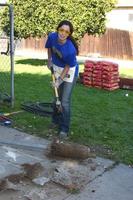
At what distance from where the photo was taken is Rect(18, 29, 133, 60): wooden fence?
25572 millimetres

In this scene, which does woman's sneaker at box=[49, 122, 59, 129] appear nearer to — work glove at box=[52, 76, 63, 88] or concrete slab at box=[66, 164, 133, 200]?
work glove at box=[52, 76, 63, 88]

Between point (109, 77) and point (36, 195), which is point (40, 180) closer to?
point (36, 195)

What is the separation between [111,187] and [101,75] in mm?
7219

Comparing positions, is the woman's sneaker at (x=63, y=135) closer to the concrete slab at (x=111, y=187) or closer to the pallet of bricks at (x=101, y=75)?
the concrete slab at (x=111, y=187)

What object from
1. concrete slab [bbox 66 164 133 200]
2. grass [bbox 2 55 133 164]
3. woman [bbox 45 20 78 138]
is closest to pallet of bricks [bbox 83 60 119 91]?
grass [bbox 2 55 133 164]

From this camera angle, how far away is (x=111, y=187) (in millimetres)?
4785

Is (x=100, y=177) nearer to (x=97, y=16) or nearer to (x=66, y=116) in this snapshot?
(x=66, y=116)

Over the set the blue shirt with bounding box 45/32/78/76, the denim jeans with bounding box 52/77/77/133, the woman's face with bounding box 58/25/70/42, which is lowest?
the denim jeans with bounding box 52/77/77/133

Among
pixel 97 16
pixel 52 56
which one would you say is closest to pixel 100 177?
pixel 52 56

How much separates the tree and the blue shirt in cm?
1055

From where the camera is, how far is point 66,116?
6664 millimetres

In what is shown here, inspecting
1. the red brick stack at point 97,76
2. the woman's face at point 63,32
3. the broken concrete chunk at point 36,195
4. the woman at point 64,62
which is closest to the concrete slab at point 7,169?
the broken concrete chunk at point 36,195

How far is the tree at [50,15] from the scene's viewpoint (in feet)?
55.8

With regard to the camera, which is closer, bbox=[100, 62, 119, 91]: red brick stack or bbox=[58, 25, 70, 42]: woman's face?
bbox=[58, 25, 70, 42]: woman's face
